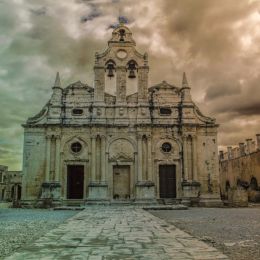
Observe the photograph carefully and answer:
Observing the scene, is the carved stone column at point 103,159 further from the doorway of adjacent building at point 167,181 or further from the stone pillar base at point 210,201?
the stone pillar base at point 210,201

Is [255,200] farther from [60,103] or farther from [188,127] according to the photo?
[60,103]

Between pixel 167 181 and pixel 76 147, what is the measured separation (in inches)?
302

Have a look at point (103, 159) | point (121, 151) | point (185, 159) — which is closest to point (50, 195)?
Result: point (103, 159)

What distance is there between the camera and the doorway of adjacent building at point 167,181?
96.0 feet

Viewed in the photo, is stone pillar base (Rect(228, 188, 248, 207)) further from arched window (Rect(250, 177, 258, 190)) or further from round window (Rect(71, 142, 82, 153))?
round window (Rect(71, 142, 82, 153))

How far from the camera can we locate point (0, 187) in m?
56.0

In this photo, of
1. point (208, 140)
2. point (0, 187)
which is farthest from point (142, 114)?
point (0, 187)

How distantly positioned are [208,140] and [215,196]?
4482 millimetres

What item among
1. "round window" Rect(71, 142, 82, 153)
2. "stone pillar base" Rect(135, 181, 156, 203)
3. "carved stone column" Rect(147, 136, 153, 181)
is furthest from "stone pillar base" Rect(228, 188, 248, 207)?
"round window" Rect(71, 142, 82, 153)

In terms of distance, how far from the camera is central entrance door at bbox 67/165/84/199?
2905 cm

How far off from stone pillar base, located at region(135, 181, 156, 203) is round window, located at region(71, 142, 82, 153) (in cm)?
540

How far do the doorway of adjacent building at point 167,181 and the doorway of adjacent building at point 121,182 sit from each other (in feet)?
8.58

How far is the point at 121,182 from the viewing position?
29.5m

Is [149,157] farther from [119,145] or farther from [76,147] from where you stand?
[76,147]
